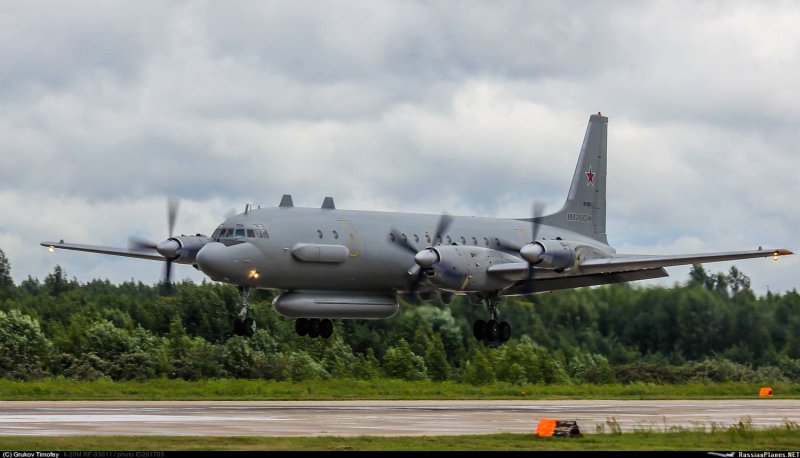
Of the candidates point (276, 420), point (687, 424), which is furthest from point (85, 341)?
point (687, 424)

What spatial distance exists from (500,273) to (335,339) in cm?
2431

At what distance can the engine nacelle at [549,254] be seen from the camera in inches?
1718

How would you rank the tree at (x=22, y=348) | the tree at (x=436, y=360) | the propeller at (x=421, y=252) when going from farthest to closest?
the tree at (x=436, y=360) < the tree at (x=22, y=348) < the propeller at (x=421, y=252)

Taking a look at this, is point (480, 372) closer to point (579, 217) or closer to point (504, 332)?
point (579, 217)

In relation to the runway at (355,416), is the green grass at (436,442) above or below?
below

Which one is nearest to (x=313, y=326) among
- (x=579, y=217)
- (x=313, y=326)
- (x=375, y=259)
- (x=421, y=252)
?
(x=313, y=326)

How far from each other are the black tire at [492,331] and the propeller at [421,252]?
382cm

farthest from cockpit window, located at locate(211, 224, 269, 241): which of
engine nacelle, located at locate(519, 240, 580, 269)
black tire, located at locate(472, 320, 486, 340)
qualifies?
black tire, located at locate(472, 320, 486, 340)

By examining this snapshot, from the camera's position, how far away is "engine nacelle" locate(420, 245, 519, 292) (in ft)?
142

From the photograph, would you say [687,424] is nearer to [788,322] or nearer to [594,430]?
[594,430]

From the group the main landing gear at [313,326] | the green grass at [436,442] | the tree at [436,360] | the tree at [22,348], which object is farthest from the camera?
the tree at [436,360]

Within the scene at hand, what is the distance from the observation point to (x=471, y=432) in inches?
1170

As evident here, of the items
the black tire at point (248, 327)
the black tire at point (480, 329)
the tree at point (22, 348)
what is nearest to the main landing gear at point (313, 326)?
the black tire at point (248, 327)

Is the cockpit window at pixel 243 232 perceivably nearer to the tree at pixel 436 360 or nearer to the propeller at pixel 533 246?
the propeller at pixel 533 246
